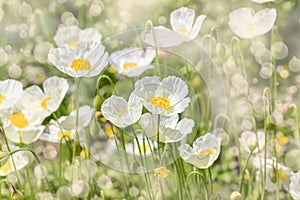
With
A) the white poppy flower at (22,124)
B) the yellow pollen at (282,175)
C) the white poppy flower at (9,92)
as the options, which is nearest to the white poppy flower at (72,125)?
the white poppy flower at (22,124)

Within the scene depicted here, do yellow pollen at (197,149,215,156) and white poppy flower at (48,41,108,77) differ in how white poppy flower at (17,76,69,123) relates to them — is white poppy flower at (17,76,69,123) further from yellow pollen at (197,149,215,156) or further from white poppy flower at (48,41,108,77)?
yellow pollen at (197,149,215,156)

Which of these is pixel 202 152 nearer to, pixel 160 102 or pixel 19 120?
pixel 160 102

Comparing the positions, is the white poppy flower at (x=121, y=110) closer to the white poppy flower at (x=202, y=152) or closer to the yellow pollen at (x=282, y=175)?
the white poppy flower at (x=202, y=152)

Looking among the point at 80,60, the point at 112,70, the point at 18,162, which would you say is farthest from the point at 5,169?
the point at 112,70

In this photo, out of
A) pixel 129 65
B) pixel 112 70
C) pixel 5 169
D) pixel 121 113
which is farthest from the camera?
pixel 112 70

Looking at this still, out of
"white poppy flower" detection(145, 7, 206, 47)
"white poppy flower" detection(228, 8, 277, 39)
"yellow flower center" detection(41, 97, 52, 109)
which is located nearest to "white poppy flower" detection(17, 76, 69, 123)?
"yellow flower center" detection(41, 97, 52, 109)

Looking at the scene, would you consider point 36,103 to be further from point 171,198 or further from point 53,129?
point 171,198

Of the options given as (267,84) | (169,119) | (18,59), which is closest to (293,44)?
(267,84)
